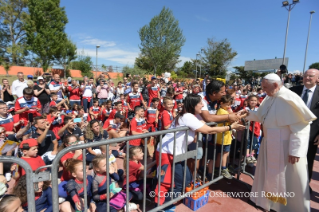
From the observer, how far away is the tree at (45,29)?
25.3 metres

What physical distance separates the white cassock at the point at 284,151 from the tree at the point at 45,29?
3001cm

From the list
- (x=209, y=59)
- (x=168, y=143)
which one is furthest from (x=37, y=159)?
(x=209, y=59)

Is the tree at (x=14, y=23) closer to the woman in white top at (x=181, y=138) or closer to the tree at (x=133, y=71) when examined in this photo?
the tree at (x=133, y=71)

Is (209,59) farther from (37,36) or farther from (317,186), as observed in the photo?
(317,186)

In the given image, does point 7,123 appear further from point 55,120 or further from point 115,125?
point 115,125

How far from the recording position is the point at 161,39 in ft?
118

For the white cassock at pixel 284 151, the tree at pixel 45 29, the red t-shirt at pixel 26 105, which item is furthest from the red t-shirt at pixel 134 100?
the tree at pixel 45 29

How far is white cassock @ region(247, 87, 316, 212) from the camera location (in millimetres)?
2338

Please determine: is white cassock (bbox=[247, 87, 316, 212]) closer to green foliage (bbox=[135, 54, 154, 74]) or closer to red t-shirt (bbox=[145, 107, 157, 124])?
red t-shirt (bbox=[145, 107, 157, 124])

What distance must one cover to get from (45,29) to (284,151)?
31.0 meters

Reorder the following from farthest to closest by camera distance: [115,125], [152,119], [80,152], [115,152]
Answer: [152,119] → [115,125] → [115,152] → [80,152]

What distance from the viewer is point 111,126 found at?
5672 millimetres

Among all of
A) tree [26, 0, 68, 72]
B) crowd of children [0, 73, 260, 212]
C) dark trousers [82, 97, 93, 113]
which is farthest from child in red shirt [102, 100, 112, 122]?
tree [26, 0, 68, 72]

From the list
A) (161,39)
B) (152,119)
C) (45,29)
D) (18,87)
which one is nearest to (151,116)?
(152,119)
